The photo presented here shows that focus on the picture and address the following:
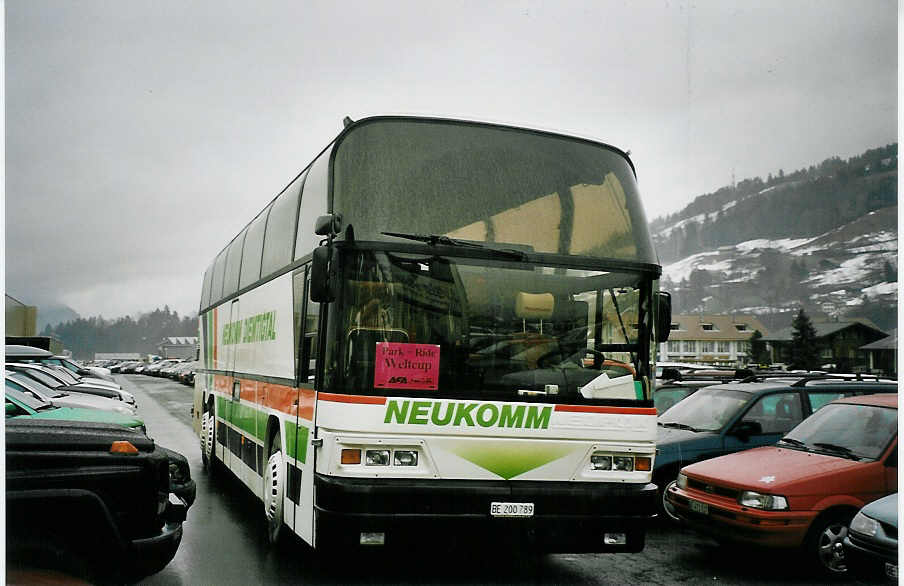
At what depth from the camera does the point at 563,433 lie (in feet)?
20.1

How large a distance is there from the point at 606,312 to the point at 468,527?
1845 mm

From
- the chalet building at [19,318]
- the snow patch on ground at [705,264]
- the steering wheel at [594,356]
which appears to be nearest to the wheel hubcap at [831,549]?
the steering wheel at [594,356]

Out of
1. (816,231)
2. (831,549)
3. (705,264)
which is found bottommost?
(831,549)

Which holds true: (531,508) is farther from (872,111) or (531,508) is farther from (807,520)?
(872,111)

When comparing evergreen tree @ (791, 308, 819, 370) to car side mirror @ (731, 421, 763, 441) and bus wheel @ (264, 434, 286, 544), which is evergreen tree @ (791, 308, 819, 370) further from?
bus wheel @ (264, 434, 286, 544)

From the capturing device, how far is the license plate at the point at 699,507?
763cm

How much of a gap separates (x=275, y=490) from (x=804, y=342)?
3431cm

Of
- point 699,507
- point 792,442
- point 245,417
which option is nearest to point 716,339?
point 792,442

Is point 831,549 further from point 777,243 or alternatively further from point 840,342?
point 777,243

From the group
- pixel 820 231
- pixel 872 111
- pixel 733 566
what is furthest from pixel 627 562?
pixel 820 231

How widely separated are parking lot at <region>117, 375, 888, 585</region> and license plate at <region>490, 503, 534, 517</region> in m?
0.25

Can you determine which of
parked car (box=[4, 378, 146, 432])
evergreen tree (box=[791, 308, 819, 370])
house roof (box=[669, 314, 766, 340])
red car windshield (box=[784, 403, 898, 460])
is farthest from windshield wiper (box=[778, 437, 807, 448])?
house roof (box=[669, 314, 766, 340])

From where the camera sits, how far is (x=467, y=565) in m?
7.05

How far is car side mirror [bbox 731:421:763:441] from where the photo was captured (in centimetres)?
908
